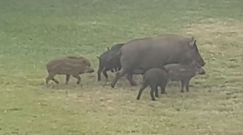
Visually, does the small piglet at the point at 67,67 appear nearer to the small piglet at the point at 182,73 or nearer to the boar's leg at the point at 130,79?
the boar's leg at the point at 130,79

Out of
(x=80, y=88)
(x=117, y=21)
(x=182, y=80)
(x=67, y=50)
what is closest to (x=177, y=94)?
(x=182, y=80)

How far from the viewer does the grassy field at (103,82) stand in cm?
1125

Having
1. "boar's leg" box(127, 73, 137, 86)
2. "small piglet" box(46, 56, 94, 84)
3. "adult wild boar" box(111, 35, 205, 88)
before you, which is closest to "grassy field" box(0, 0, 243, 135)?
"boar's leg" box(127, 73, 137, 86)

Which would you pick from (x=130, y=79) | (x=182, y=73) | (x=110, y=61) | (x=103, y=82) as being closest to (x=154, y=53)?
(x=130, y=79)

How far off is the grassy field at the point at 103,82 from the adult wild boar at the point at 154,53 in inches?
14.9

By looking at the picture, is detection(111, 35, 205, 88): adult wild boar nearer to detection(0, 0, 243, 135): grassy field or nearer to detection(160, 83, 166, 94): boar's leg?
detection(0, 0, 243, 135): grassy field

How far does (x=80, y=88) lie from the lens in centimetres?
1404

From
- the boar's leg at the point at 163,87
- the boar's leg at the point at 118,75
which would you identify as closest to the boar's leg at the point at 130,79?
the boar's leg at the point at 118,75

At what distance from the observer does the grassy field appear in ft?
36.9

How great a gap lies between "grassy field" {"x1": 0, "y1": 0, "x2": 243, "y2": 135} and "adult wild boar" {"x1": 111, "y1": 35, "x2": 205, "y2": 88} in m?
0.38

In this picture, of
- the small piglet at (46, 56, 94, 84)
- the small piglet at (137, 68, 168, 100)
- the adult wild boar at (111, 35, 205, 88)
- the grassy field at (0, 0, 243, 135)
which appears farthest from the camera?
the adult wild boar at (111, 35, 205, 88)

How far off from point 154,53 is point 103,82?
41.4 inches

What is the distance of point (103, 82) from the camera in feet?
48.6

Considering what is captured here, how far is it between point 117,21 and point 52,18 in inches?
73.4
